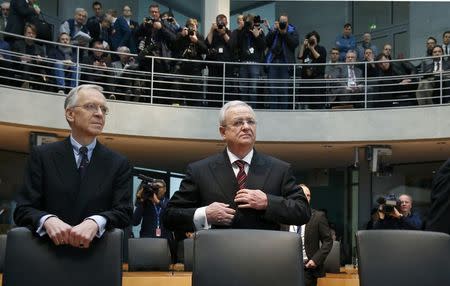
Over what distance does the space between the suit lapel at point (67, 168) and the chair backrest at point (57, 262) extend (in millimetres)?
316

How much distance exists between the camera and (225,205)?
3.60m

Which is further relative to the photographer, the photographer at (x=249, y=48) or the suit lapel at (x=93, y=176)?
the photographer at (x=249, y=48)

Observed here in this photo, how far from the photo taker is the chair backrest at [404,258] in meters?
3.47

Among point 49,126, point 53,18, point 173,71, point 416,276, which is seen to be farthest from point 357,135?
point 416,276

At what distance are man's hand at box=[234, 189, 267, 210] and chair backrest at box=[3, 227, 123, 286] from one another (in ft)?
2.10

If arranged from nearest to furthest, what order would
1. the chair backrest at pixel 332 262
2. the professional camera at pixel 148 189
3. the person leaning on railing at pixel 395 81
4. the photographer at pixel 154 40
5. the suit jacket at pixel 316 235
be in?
the suit jacket at pixel 316 235, the chair backrest at pixel 332 262, the professional camera at pixel 148 189, the photographer at pixel 154 40, the person leaning on railing at pixel 395 81

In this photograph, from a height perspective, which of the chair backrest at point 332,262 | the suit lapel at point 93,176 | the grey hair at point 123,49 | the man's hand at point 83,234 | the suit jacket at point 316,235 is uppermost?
the grey hair at point 123,49

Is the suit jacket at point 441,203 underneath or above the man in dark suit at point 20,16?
underneath

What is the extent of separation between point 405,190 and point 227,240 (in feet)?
46.1

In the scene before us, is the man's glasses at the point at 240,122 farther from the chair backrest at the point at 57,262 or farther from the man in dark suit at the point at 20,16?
the man in dark suit at the point at 20,16

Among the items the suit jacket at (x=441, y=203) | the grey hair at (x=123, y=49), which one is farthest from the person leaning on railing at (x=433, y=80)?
the suit jacket at (x=441, y=203)

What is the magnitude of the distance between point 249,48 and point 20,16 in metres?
3.88

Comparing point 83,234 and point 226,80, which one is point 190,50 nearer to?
Result: point 226,80

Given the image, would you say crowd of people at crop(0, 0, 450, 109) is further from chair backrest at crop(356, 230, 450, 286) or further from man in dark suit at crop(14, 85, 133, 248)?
chair backrest at crop(356, 230, 450, 286)
